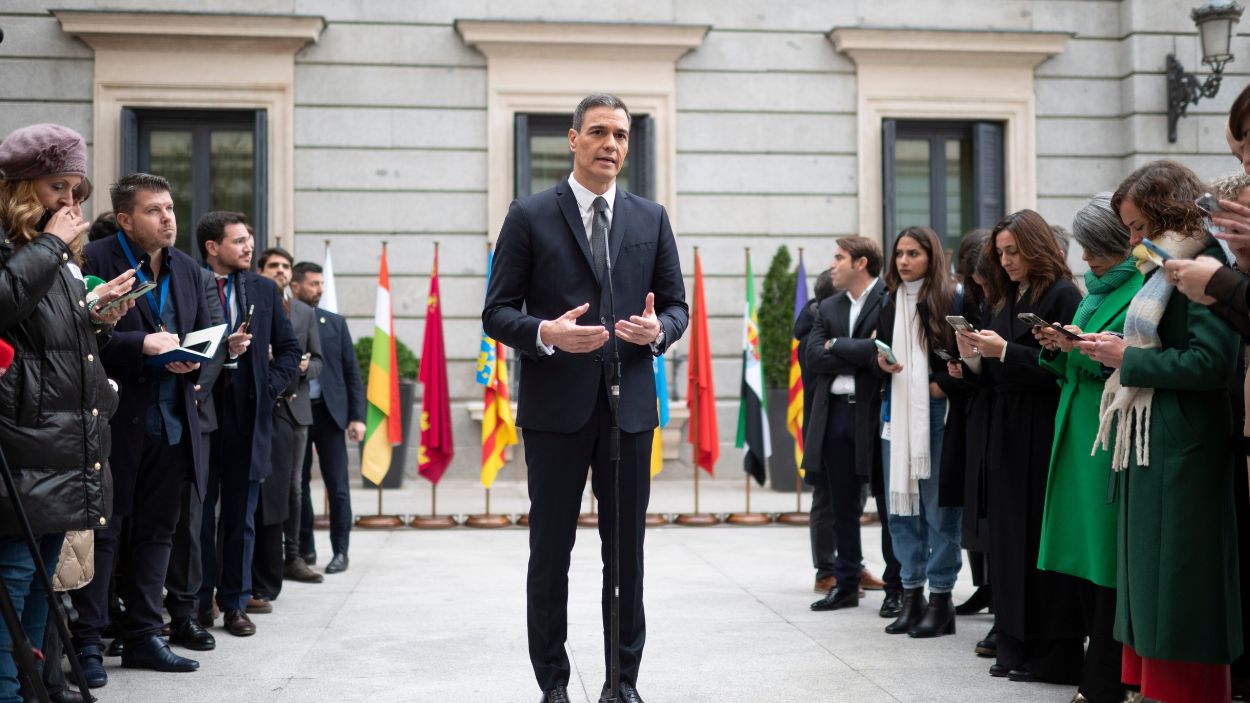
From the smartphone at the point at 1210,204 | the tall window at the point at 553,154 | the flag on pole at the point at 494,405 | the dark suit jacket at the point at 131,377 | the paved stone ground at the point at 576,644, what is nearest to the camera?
the smartphone at the point at 1210,204

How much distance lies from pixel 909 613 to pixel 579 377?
2.56 m

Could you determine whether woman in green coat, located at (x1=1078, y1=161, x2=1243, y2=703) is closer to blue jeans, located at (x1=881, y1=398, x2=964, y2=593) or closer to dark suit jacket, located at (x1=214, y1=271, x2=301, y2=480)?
blue jeans, located at (x1=881, y1=398, x2=964, y2=593)

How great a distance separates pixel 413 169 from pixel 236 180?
1.86 meters

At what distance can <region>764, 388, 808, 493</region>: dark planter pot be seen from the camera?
1236 cm

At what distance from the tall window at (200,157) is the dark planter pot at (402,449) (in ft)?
8.36

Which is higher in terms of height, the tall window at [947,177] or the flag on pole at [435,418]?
A: the tall window at [947,177]

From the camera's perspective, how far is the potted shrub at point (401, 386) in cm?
1212

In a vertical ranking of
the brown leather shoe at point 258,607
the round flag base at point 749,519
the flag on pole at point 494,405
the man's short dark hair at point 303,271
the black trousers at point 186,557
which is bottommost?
the round flag base at point 749,519

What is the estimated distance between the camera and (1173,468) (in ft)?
12.7

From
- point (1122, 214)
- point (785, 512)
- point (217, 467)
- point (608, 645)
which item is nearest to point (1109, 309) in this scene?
point (1122, 214)

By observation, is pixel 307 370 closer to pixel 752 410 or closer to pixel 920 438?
pixel 920 438

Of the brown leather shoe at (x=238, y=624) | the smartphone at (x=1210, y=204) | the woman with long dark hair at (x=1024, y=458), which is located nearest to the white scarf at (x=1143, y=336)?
the smartphone at (x=1210, y=204)

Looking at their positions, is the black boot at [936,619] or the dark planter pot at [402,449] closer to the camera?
the black boot at [936,619]

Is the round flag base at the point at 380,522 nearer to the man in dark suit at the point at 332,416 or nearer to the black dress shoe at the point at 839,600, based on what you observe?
the man in dark suit at the point at 332,416
